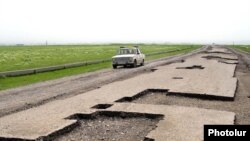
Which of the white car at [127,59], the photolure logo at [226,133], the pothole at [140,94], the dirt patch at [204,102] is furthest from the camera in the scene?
the white car at [127,59]

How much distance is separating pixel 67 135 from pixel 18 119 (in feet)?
6.36

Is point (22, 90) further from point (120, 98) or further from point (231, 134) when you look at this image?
point (231, 134)

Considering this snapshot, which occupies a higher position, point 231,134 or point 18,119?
point 231,134

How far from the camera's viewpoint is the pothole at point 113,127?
26.4 feet

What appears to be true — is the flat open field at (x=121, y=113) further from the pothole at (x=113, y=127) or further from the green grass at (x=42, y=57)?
the green grass at (x=42, y=57)

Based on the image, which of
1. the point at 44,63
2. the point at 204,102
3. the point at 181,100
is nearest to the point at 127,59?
the point at 44,63

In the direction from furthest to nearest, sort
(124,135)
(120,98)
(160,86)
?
(160,86), (120,98), (124,135)

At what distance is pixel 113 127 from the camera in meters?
8.95

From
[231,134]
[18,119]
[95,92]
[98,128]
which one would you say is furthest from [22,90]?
[231,134]

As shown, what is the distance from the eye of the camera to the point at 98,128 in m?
8.86

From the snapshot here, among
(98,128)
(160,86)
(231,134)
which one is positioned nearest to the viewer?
(231,134)

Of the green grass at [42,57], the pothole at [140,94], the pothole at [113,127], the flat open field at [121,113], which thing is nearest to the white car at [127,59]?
the green grass at [42,57]

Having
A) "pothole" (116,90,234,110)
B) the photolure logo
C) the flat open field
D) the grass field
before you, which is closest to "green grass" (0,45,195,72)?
the grass field

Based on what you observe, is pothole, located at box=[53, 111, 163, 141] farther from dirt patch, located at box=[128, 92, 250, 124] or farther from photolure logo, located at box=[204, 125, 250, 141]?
dirt patch, located at box=[128, 92, 250, 124]
